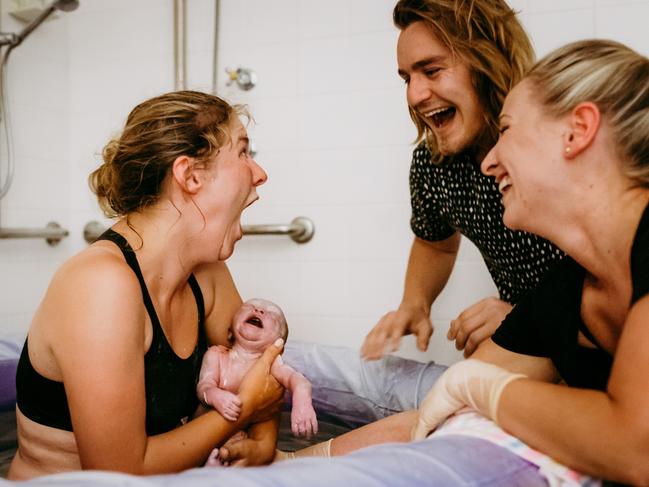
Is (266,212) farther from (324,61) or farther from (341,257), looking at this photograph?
(324,61)

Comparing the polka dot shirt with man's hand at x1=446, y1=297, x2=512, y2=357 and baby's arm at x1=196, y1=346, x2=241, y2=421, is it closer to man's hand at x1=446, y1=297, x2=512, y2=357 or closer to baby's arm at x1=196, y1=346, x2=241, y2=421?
man's hand at x1=446, y1=297, x2=512, y2=357

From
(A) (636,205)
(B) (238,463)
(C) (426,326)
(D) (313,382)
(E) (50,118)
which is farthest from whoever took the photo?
(E) (50,118)

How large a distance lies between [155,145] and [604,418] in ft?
2.88

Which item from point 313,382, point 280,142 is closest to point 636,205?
point 313,382

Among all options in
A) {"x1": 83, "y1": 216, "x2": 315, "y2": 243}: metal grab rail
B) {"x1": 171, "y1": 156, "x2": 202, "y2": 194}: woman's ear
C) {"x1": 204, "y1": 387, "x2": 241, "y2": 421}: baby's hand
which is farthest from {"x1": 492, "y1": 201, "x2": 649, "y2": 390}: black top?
{"x1": 83, "y1": 216, "x2": 315, "y2": 243}: metal grab rail

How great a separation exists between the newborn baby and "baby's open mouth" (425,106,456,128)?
581 mm

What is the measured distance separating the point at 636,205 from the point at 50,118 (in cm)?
228

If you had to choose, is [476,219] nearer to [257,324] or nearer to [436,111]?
[436,111]

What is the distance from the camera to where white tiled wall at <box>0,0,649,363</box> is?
2291mm

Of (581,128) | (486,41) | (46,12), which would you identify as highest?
(46,12)

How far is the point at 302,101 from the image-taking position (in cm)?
239

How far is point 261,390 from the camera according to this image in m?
1.38

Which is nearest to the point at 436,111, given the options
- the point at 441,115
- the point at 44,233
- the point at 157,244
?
the point at 441,115

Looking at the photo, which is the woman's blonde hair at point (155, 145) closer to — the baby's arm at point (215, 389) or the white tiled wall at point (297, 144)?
the baby's arm at point (215, 389)
